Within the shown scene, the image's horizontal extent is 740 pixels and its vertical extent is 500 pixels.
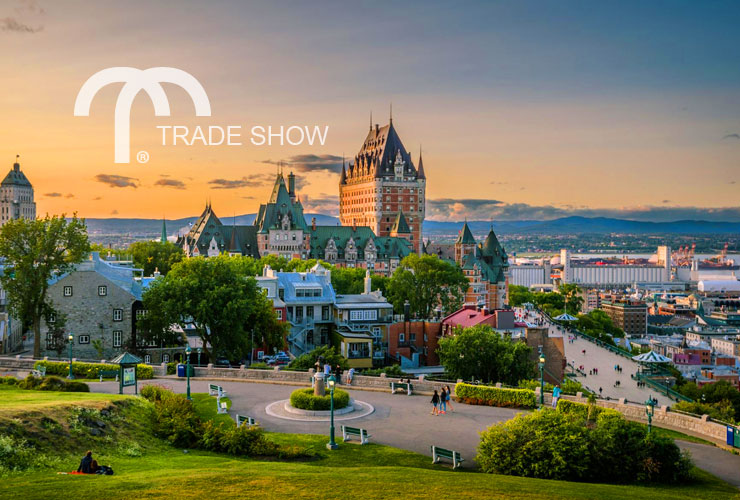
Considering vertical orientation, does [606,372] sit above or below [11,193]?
below

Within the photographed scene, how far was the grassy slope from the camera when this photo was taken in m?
17.5

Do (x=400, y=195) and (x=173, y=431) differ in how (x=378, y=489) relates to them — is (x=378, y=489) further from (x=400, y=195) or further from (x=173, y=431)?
(x=400, y=195)

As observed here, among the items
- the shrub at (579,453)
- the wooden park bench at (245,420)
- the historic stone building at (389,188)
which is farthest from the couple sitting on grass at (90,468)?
the historic stone building at (389,188)

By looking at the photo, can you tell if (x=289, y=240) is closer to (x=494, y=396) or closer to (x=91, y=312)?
(x=91, y=312)

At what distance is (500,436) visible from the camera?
24406 mm

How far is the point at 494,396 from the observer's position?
34.6 m

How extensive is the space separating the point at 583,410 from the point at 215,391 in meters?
17.4

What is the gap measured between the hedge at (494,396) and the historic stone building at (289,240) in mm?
94947

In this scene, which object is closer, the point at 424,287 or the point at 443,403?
the point at 443,403

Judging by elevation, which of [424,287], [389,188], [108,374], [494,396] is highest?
[389,188]

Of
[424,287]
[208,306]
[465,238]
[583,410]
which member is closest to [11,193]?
[465,238]

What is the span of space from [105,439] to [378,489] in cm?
989

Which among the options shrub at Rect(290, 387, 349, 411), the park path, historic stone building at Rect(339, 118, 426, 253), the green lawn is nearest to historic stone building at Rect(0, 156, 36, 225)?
historic stone building at Rect(339, 118, 426, 253)

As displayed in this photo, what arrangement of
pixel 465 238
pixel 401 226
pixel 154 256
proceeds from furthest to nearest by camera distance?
1. pixel 401 226
2. pixel 465 238
3. pixel 154 256
